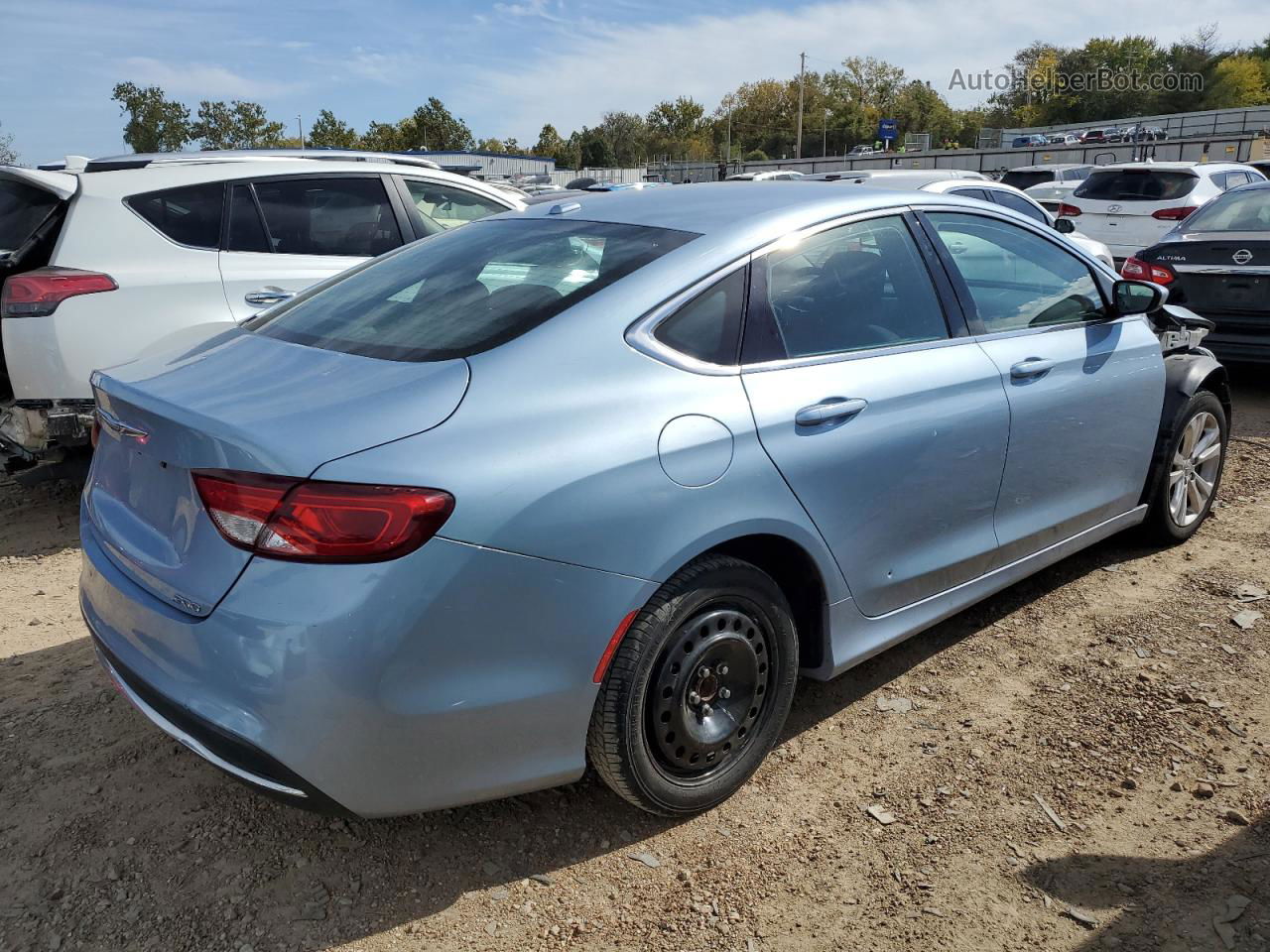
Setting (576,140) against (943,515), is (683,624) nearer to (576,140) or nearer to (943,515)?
(943,515)

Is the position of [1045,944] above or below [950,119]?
below

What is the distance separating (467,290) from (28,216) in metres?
3.28

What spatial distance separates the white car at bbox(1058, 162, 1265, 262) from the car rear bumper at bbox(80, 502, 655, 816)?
12.2 meters

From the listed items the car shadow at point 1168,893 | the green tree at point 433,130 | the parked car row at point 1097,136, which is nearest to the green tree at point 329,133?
the green tree at point 433,130

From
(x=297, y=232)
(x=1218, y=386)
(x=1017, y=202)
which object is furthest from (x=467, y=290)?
(x=1017, y=202)

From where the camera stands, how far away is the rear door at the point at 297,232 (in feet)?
17.2

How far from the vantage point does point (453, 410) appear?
220cm

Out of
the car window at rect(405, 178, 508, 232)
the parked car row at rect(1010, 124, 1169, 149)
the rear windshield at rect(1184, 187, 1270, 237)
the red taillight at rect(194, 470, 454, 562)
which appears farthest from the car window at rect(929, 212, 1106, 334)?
the parked car row at rect(1010, 124, 1169, 149)

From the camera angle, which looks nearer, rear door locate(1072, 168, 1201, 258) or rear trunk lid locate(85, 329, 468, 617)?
rear trunk lid locate(85, 329, 468, 617)

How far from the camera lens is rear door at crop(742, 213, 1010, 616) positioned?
2.74 metres

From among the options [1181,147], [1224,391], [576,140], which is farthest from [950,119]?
[1224,391]

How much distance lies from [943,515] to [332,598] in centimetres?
197

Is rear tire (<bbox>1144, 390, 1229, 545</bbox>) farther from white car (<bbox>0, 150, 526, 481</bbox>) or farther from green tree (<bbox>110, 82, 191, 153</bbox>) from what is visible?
green tree (<bbox>110, 82, 191, 153</bbox>)

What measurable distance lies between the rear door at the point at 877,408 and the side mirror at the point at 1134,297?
107cm
